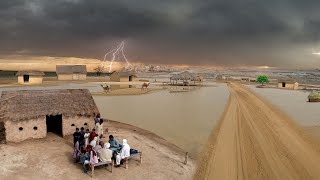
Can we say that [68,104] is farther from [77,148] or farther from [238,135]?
[238,135]

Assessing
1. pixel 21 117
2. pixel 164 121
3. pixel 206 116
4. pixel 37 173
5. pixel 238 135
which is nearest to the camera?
pixel 37 173

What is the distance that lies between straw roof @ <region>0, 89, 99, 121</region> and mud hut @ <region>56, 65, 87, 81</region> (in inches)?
2770

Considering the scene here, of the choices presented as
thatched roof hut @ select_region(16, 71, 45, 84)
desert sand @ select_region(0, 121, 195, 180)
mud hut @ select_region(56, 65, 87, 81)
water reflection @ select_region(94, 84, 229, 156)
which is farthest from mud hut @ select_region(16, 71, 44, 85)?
desert sand @ select_region(0, 121, 195, 180)

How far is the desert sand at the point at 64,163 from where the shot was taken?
13.9 m

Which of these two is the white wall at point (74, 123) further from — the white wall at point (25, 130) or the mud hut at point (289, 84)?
the mud hut at point (289, 84)

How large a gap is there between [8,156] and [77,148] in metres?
3.45

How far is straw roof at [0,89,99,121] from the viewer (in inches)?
686

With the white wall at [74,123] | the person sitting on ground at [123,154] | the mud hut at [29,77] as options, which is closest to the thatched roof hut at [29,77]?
the mud hut at [29,77]

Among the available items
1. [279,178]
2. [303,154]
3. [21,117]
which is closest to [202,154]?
[279,178]

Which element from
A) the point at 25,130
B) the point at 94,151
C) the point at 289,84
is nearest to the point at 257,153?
the point at 94,151

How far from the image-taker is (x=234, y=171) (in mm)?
15625

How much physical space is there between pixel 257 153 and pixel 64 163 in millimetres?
11146

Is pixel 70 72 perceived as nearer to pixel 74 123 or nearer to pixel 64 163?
pixel 74 123

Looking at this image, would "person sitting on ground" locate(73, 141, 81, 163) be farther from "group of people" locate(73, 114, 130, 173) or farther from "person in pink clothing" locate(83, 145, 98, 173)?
"person in pink clothing" locate(83, 145, 98, 173)
